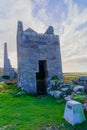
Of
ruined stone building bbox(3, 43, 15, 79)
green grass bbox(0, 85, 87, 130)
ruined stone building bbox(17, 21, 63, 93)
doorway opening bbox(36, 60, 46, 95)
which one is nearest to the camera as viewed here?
green grass bbox(0, 85, 87, 130)

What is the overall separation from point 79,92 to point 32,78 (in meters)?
6.17

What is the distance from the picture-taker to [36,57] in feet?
63.8

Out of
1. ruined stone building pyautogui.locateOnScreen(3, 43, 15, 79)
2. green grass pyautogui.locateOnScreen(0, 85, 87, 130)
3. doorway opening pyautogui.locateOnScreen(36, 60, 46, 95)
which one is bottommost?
green grass pyautogui.locateOnScreen(0, 85, 87, 130)

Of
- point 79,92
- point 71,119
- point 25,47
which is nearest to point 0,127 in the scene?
point 71,119

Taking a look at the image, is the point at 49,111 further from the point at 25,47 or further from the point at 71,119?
the point at 25,47

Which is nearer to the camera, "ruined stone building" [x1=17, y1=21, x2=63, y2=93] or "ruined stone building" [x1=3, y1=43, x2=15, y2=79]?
"ruined stone building" [x1=17, y1=21, x2=63, y2=93]

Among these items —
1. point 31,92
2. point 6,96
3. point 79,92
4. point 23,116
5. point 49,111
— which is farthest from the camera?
point 31,92

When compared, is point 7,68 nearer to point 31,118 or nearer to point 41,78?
point 41,78

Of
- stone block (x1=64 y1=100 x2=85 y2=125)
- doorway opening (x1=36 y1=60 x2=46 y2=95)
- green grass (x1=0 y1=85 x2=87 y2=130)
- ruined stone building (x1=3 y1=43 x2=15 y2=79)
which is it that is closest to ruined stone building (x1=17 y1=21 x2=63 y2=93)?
doorway opening (x1=36 y1=60 x2=46 y2=95)

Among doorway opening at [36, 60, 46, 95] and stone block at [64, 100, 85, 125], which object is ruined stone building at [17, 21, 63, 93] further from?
stone block at [64, 100, 85, 125]

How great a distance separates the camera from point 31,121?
972 cm

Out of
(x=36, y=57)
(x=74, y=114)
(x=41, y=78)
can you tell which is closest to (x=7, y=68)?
(x=41, y=78)

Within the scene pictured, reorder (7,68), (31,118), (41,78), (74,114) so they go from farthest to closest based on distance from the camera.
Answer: (7,68) < (41,78) < (31,118) < (74,114)

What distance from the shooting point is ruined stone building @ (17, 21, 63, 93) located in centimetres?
1905
